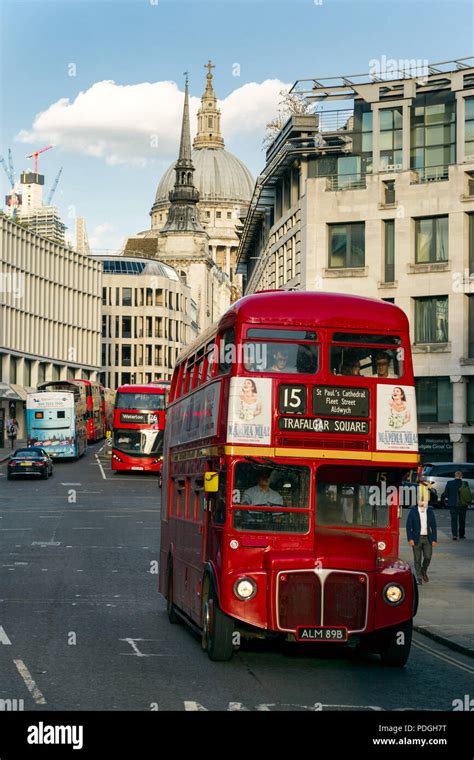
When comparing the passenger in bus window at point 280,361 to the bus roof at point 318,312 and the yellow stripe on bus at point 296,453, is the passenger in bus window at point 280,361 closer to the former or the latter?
the bus roof at point 318,312

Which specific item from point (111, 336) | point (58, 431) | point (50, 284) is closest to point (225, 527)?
point (58, 431)

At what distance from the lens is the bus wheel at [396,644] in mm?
14555

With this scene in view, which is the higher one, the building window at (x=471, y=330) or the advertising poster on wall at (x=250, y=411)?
the building window at (x=471, y=330)

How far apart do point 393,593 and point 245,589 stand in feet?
5.56

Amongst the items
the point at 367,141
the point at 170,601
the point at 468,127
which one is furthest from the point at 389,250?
the point at 170,601

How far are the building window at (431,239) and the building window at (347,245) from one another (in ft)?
9.96

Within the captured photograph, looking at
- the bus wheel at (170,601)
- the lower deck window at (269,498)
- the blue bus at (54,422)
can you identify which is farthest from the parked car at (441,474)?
the lower deck window at (269,498)

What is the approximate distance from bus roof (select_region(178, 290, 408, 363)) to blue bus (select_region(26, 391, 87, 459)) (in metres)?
57.9

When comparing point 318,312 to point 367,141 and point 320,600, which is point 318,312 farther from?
point 367,141

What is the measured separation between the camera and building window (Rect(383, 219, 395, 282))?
6331 cm

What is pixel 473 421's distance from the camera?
60.7 meters

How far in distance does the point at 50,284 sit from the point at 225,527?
4803 inches

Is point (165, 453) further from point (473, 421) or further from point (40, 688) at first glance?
point (473, 421)

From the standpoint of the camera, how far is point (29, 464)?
195 feet
